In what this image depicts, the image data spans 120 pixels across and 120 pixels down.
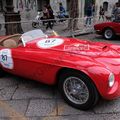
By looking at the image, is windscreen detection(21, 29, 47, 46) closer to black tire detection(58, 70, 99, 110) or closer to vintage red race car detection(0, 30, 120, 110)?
vintage red race car detection(0, 30, 120, 110)

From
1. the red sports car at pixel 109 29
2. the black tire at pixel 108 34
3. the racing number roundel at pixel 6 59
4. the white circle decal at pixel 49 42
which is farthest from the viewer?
the black tire at pixel 108 34

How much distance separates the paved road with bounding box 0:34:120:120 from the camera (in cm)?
384

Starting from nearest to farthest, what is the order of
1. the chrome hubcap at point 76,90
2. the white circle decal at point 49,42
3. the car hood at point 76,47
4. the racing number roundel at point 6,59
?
the chrome hubcap at point 76,90 → the car hood at point 76,47 → the white circle decal at point 49,42 → the racing number roundel at point 6,59

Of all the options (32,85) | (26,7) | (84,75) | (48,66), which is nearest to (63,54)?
(48,66)

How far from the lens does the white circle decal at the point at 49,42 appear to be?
4.61 m

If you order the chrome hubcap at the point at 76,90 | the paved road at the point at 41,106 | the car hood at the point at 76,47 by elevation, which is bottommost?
the paved road at the point at 41,106

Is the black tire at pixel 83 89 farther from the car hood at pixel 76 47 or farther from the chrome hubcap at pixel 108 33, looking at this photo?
the chrome hubcap at pixel 108 33

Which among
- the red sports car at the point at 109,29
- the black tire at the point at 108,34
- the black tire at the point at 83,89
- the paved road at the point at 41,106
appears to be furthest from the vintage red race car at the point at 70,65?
the black tire at the point at 108,34

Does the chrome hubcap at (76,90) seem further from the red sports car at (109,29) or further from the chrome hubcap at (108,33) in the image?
the chrome hubcap at (108,33)

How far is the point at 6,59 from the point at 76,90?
1.66 metres

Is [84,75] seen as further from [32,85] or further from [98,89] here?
[32,85]

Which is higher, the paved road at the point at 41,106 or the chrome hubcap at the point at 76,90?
Result: the chrome hubcap at the point at 76,90

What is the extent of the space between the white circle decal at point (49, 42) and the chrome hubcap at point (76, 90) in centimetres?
84

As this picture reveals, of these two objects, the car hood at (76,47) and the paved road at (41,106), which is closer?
the paved road at (41,106)
